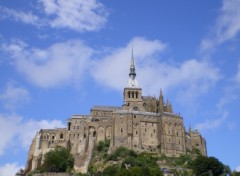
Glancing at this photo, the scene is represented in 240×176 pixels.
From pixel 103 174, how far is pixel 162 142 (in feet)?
77.6

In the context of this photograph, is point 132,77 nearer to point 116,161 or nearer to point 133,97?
point 133,97

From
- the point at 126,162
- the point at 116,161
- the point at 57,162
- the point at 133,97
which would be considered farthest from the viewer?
the point at 133,97

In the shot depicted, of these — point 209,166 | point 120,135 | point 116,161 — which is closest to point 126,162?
point 116,161

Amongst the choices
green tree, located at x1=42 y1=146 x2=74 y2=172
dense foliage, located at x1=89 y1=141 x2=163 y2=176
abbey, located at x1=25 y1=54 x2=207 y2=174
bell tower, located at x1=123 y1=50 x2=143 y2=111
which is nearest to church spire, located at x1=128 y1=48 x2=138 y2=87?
bell tower, located at x1=123 y1=50 x2=143 y2=111

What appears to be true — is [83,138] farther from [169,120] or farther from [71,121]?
[169,120]

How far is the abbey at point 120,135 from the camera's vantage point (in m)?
100

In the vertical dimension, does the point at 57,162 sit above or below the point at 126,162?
above

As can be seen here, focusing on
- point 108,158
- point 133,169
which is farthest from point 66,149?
point 133,169

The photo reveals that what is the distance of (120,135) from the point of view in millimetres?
100875

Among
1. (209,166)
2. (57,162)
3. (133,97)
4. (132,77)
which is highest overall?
(132,77)

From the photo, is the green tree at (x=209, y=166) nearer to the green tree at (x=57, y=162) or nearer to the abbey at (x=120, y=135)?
the abbey at (x=120, y=135)

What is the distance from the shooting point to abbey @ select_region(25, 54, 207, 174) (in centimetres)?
→ 10000

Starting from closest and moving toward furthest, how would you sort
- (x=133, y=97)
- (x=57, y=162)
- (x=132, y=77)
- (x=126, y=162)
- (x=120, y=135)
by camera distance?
(x=126, y=162) < (x=57, y=162) < (x=120, y=135) < (x=133, y=97) < (x=132, y=77)

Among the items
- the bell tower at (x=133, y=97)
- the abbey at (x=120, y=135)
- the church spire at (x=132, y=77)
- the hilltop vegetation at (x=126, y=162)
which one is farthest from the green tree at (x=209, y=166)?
the church spire at (x=132, y=77)
